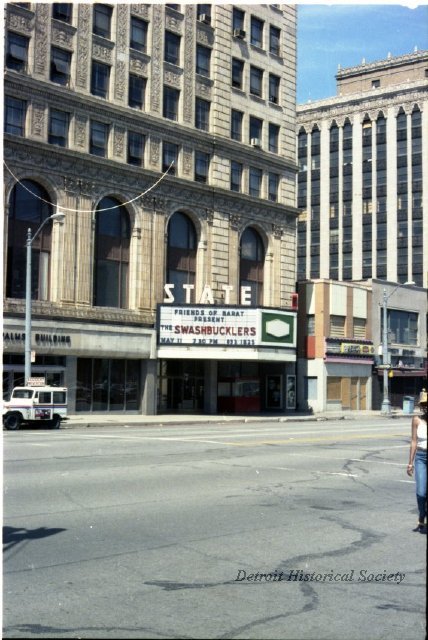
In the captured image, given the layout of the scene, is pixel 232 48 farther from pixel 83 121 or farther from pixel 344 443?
pixel 344 443

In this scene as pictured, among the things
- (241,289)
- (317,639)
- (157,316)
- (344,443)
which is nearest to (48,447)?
(344,443)

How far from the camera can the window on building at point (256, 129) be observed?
50.3 m

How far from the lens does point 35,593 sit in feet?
22.4

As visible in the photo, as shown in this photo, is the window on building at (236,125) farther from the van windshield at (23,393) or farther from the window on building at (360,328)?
the van windshield at (23,393)

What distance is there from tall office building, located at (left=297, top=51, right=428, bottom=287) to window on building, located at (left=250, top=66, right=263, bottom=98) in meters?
39.9

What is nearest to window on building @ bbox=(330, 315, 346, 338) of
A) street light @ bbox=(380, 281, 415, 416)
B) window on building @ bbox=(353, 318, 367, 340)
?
window on building @ bbox=(353, 318, 367, 340)

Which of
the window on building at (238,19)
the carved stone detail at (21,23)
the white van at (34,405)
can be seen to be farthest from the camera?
the window on building at (238,19)

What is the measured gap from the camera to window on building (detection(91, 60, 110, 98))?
4062 centimetres

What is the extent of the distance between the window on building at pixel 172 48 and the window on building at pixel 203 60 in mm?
1625

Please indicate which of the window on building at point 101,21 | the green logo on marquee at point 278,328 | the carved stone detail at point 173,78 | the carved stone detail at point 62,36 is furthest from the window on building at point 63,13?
the green logo on marquee at point 278,328

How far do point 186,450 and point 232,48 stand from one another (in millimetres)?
35106

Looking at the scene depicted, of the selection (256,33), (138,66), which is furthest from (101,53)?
(256,33)

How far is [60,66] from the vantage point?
38.8m

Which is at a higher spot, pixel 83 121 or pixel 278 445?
pixel 83 121
